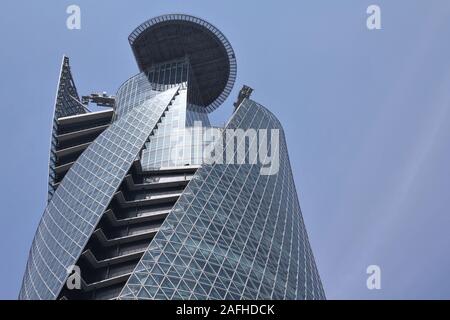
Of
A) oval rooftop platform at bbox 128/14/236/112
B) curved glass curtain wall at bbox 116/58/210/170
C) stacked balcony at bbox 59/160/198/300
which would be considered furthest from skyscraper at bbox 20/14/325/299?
oval rooftop platform at bbox 128/14/236/112

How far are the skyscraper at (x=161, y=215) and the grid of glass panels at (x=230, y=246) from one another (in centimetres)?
14

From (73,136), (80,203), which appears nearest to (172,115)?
(73,136)

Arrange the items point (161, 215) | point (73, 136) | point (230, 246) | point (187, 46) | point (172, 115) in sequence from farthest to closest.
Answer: point (187, 46), point (73, 136), point (172, 115), point (161, 215), point (230, 246)

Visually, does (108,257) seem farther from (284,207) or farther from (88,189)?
(284,207)

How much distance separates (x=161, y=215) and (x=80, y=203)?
9017mm

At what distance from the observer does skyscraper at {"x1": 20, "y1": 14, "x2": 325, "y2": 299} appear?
69062 millimetres

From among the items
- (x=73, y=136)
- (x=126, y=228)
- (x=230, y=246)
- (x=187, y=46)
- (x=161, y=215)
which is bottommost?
(x=230, y=246)

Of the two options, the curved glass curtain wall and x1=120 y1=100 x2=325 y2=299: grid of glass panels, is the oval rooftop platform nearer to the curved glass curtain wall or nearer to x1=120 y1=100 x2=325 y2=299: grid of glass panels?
the curved glass curtain wall

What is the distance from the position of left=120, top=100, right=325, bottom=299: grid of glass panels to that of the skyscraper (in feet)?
0.47

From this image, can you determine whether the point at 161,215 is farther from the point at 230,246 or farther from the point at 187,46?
the point at 187,46

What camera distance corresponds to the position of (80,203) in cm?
7812

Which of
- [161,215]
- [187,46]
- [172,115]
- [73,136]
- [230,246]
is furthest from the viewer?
[187,46]

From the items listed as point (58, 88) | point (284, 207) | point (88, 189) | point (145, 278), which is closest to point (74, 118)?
point (58, 88)

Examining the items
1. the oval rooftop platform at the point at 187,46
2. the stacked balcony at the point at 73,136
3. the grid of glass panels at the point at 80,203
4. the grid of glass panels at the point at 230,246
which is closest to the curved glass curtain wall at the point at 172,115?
the oval rooftop platform at the point at 187,46
